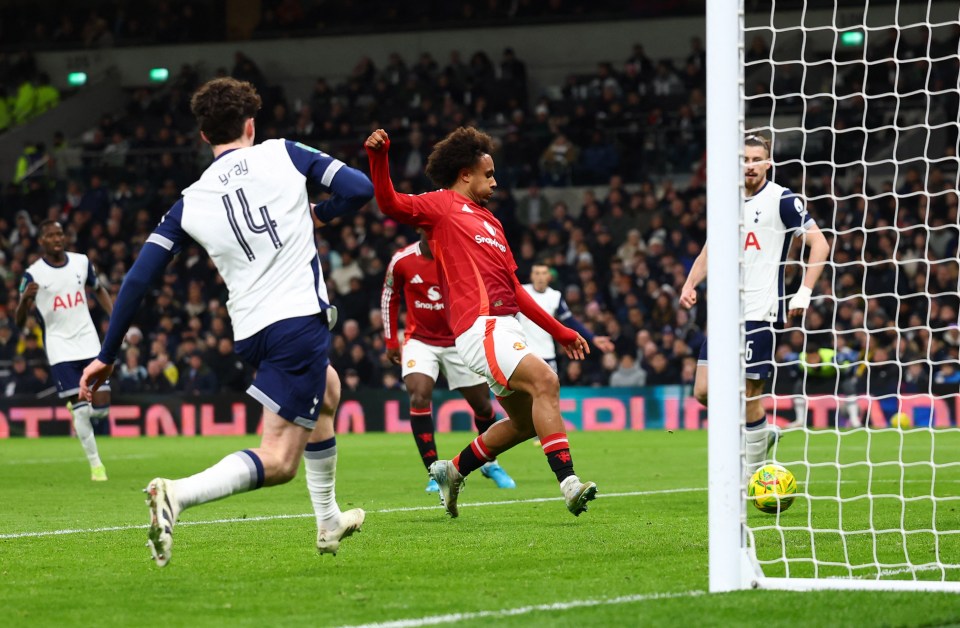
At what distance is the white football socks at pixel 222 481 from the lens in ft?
17.9

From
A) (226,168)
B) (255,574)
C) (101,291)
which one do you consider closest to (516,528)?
(255,574)

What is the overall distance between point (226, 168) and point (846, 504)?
5181mm

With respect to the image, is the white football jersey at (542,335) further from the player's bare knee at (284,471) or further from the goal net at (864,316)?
the player's bare knee at (284,471)

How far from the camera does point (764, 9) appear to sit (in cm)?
2650

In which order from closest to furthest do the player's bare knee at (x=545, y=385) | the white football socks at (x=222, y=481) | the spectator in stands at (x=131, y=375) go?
the white football socks at (x=222, y=481), the player's bare knee at (x=545, y=385), the spectator in stands at (x=131, y=375)

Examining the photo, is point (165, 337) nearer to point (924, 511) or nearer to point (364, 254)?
point (364, 254)

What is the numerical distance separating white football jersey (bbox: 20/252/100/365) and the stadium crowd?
29.0 feet

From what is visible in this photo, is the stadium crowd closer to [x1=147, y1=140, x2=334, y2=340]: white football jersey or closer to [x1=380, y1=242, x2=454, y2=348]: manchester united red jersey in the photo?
[x1=380, y1=242, x2=454, y2=348]: manchester united red jersey

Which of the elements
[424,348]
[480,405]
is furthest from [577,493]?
[424,348]

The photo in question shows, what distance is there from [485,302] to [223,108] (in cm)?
221

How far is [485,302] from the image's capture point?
24.6ft

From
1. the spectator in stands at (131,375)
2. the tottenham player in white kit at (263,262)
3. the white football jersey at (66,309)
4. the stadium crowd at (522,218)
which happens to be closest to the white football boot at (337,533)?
the tottenham player in white kit at (263,262)

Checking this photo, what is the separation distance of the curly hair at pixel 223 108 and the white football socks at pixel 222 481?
1.36 metres

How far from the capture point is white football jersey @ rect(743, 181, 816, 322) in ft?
28.9
